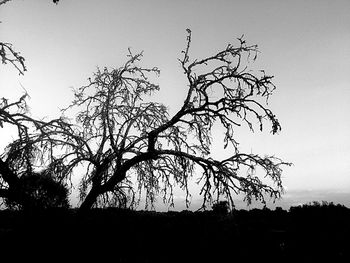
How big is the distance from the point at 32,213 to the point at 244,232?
767 cm

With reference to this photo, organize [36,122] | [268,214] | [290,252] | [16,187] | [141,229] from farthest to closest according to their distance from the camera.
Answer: [268,214] < [141,229] < [36,122] < [16,187] < [290,252]

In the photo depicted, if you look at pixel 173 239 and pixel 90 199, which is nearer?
pixel 173 239

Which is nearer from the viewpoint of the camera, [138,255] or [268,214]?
[138,255]

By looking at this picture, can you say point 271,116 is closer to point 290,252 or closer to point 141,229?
point 290,252

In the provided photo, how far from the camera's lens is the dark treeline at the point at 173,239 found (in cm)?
970

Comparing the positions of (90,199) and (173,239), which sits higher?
(90,199)

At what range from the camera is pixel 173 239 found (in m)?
11.5

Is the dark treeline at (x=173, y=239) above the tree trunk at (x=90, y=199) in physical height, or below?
below

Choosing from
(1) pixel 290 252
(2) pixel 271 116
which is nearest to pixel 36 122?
(2) pixel 271 116

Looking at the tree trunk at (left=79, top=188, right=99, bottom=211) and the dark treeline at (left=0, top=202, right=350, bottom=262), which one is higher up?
the tree trunk at (left=79, top=188, right=99, bottom=211)

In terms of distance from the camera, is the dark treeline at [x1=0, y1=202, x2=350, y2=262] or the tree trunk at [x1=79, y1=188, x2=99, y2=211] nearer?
the dark treeline at [x1=0, y1=202, x2=350, y2=262]

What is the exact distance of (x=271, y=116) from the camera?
1085 centimetres

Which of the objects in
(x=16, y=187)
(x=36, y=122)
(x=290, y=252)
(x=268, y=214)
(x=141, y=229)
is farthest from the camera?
(x=268, y=214)

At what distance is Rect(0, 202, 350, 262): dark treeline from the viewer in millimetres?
9703
